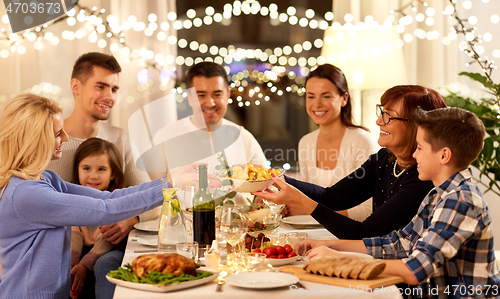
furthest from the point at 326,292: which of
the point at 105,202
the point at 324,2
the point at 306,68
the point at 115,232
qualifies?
the point at 324,2

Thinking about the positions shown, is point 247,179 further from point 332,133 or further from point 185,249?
point 332,133

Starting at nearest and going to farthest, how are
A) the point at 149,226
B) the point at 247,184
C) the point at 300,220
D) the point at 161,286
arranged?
the point at 161,286 → the point at 247,184 → the point at 149,226 → the point at 300,220

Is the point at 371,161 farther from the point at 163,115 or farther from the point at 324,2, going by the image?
the point at 324,2

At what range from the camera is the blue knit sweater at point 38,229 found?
Answer: 151 cm

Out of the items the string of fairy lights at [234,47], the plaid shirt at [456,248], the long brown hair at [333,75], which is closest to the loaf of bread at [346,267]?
the plaid shirt at [456,248]

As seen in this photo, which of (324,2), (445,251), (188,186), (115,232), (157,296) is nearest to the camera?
(157,296)

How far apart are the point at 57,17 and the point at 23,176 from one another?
2305 millimetres

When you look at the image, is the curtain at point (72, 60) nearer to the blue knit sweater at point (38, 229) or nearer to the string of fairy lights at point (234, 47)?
the string of fairy lights at point (234, 47)

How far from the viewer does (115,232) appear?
2.19 m

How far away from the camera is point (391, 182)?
1954 millimetres

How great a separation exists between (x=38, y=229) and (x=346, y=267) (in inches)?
39.9

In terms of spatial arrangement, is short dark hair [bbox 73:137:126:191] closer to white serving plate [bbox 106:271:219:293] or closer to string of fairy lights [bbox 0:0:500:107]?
string of fairy lights [bbox 0:0:500:107]

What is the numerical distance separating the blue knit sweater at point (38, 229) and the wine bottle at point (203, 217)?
0.88 ft

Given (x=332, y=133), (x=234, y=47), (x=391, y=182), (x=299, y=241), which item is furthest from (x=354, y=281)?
(x=234, y=47)
